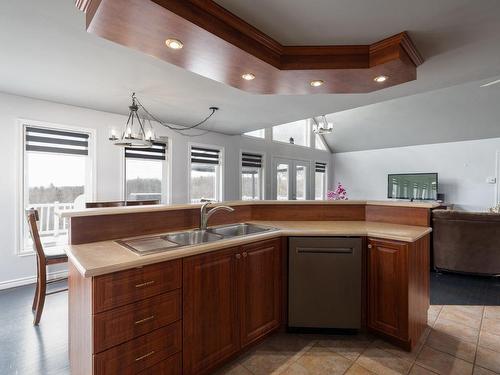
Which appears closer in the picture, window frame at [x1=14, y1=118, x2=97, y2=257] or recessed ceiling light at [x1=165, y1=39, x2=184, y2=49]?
recessed ceiling light at [x1=165, y1=39, x2=184, y2=49]

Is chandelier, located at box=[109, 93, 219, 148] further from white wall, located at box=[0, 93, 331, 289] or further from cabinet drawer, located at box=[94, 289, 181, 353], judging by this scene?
cabinet drawer, located at box=[94, 289, 181, 353]

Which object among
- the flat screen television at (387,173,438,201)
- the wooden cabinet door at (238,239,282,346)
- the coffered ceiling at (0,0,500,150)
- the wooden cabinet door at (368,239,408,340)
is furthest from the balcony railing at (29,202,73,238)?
the flat screen television at (387,173,438,201)

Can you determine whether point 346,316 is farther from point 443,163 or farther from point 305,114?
point 443,163

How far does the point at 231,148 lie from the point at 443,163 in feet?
18.9

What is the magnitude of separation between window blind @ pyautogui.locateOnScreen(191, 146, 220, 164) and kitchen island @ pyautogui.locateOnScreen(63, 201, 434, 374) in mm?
2873

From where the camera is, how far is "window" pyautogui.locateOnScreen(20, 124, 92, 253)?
11.5 ft

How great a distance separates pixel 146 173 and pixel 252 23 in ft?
11.5

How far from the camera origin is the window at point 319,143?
8498mm

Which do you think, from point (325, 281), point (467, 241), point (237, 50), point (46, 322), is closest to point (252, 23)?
point (237, 50)

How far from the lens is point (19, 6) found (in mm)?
1673

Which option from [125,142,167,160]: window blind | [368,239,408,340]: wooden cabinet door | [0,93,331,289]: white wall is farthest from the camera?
[125,142,167,160]: window blind

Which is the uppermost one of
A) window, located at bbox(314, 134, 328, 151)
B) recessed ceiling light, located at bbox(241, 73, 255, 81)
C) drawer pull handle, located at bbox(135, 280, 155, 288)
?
window, located at bbox(314, 134, 328, 151)

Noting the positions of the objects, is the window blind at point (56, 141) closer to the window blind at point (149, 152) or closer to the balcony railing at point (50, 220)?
the window blind at point (149, 152)

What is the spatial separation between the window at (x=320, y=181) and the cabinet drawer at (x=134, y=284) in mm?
7446
